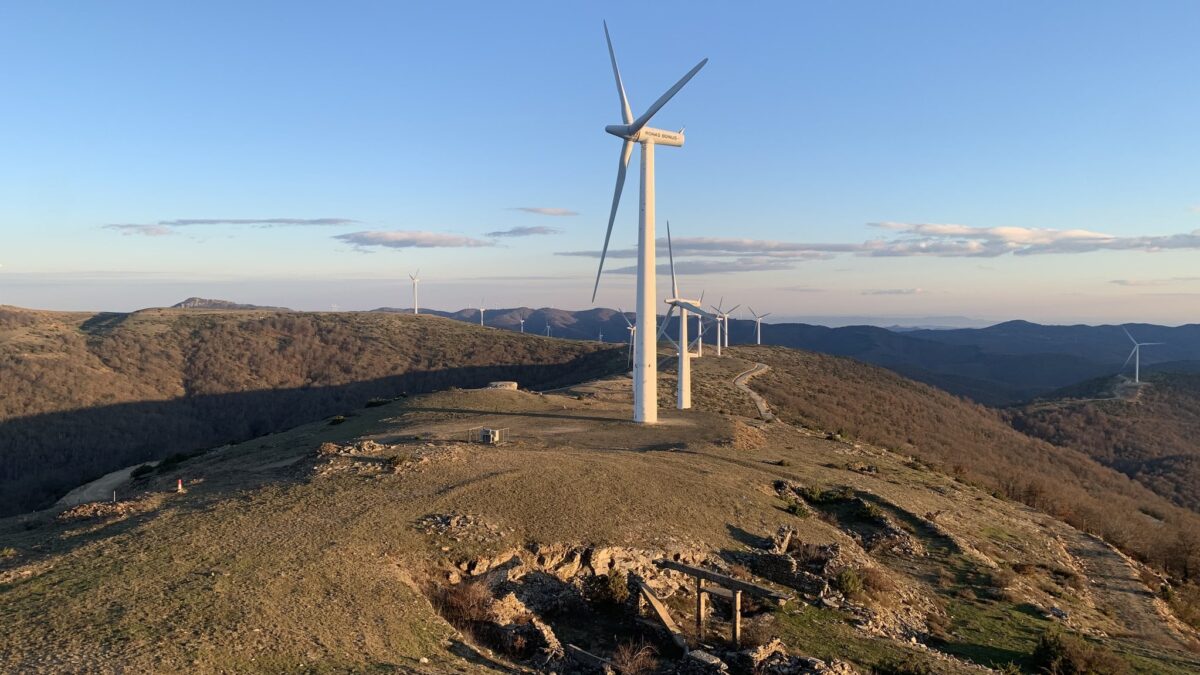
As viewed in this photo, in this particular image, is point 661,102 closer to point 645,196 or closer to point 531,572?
point 645,196

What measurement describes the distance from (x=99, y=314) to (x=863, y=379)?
149 metres

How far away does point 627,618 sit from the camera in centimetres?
1916

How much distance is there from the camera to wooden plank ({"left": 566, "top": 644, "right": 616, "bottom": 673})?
1537 centimetres

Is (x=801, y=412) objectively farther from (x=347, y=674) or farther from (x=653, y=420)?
(x=347, y=674)

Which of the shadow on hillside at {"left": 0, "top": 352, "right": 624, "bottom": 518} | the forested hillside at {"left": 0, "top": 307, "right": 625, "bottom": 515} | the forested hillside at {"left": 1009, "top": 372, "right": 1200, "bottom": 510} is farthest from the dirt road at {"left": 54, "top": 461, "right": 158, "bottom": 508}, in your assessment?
the forested hillside at {"left": 1009, "top": 372, "right": 1200, "bottom": 510}

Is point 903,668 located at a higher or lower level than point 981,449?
higher

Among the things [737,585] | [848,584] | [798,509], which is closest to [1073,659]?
[848,584]

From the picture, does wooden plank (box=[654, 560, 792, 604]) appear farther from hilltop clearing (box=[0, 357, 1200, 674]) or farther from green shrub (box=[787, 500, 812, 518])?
green shrub (box=[787, 500, 812, 518])

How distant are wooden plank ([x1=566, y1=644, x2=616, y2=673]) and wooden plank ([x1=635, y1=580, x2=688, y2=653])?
219 cm

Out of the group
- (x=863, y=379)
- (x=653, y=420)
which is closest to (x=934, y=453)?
(x=653, y=420)

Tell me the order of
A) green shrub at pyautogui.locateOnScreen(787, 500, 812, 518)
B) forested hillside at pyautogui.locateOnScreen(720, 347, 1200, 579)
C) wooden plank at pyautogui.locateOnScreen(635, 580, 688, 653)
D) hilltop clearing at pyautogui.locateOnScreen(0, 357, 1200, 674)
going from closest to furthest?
hilltop clearing at pyautogui.locateOnScreen(0, 357, 1200, 674)
wooden plank at pyautogui.locateOnScreen(635, 580, 688, 653)
green shrub at pyautogui.locateOnScreen(787, 500, 812, 518)
forested hillside at pyautogui.locateOnScreen(720, 347, 1200, 579)

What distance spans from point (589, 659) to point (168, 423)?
87339mm

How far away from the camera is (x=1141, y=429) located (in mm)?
91562

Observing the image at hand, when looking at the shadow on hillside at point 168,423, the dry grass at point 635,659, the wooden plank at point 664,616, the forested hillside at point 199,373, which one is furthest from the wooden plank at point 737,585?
the forested hillside at point 199,373
